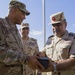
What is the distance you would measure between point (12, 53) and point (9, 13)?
78 centimetres

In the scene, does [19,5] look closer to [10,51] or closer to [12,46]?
[12,46]

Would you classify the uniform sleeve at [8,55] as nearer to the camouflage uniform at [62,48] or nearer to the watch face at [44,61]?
the watch face at [44,61]

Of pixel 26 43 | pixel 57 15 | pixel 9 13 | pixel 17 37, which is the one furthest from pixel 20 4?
pixel 26 43

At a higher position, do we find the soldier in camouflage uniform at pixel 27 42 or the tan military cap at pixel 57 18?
the tan military cap at pixel 57 18

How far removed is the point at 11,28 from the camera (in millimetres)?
3799

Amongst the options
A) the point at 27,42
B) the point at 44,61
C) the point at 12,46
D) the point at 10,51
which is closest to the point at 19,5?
the point at 12,46

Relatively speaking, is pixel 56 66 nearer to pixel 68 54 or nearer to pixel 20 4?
pixel 68 54

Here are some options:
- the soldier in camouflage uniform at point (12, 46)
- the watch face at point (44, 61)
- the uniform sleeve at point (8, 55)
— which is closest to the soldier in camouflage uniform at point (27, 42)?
the soldier in camouflage uniform at point (12, 46)

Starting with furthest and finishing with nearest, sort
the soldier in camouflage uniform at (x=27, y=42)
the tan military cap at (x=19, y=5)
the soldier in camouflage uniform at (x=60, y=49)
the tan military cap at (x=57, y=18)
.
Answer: the soldier in camouflage uniform at (x=27, y=42)
the tan military cap at (x=57, y=18)
the soldier in camouflage uniform at (x=60, y=49)
the tan military cap at (x=19, y=5)

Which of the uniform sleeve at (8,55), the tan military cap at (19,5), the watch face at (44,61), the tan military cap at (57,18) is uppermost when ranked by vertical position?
the tan military cap at (19,5)

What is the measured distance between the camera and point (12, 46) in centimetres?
366

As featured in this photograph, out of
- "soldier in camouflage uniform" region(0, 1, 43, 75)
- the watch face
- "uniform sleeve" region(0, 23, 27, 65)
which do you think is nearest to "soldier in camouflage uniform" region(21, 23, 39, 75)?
"soldier in camouflage uniform" region(0, 1, 43, 75)

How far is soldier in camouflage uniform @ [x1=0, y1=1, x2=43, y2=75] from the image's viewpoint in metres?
3.51

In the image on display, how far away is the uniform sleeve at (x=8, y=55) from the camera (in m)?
3.48
